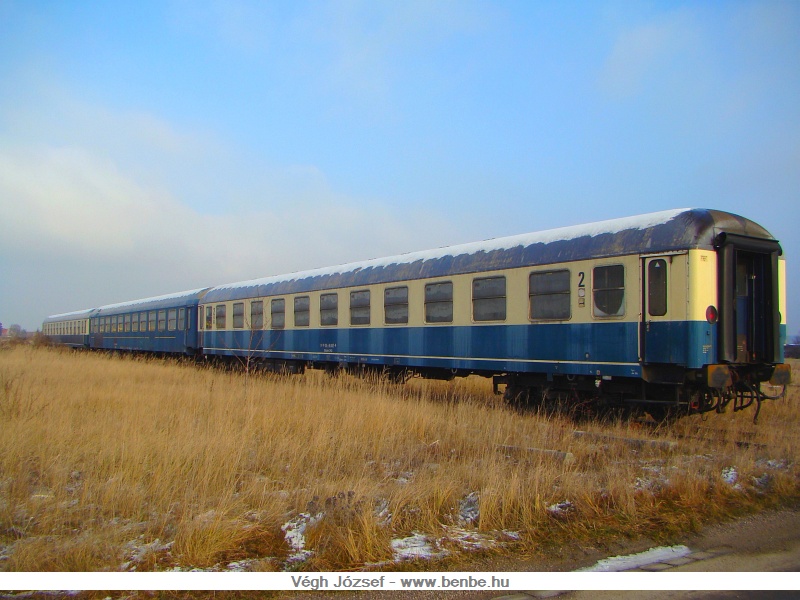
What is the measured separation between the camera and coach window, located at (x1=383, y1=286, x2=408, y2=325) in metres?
13.3

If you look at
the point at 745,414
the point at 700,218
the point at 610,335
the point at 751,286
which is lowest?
the point at 745,414

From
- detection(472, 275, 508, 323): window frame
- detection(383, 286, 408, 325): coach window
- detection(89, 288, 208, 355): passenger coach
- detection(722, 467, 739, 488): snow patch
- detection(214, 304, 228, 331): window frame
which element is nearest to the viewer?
detection(722, 467, 739, 488): snow patch

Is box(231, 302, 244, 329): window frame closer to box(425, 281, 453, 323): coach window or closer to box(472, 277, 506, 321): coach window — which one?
box(425, 281, 453, 323): coach window

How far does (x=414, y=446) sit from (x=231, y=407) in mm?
3401

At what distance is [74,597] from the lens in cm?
347

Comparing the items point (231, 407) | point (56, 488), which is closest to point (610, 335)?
point (231, 407)

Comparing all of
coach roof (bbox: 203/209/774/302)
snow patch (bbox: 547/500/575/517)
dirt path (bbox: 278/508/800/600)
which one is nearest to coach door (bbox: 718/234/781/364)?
coach roof (bbox: 203/209/774/302)

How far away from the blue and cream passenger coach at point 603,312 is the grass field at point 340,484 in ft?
3.08

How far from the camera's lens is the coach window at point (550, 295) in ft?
32.6

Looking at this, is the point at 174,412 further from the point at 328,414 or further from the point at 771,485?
the point at 771,485

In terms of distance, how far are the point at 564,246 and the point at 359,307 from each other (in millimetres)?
6002

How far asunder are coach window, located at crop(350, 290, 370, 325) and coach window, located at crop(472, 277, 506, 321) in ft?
11.7

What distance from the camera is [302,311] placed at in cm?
1695

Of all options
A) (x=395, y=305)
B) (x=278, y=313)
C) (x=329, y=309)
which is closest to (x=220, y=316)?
(x=278, y=313)
